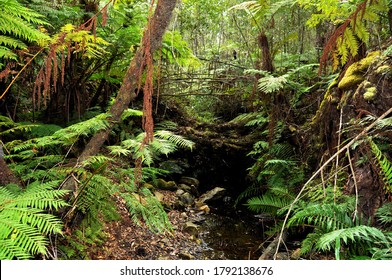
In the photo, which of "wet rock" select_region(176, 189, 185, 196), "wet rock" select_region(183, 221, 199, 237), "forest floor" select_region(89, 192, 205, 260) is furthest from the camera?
"wet rock" select_region(176, 189, 185, 196)

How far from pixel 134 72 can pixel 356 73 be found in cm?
318

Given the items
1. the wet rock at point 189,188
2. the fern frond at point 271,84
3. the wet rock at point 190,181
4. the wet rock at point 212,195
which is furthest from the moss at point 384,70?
the wet rock at point 190,181

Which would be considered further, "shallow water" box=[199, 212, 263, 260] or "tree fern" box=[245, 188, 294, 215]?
"shallow water" box=[199, 212, 263, 260]

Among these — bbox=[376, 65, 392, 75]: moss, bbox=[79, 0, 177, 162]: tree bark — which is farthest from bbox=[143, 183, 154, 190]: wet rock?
bbox=[376, 65, 392, 75]: moss

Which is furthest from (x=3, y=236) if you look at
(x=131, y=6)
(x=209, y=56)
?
(x=209, y=56)

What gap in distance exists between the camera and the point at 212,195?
20.2ft

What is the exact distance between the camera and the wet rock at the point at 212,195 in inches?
237

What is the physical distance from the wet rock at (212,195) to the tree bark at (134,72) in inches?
138

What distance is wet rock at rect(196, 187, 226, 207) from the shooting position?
602cm

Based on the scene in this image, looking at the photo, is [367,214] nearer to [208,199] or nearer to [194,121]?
[208,199]

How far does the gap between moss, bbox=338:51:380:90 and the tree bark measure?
282cm

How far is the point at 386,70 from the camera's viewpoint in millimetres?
3607

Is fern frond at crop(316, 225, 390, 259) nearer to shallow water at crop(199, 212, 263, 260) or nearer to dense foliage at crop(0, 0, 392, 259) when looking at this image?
dense foliage at crop(0, 0, 392, 259)

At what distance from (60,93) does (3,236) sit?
12.6 feet
